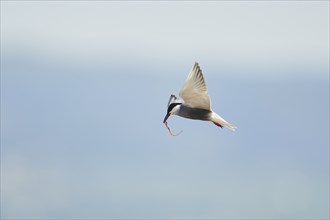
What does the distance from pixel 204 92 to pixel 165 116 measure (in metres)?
0.84

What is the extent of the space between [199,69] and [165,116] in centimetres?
103

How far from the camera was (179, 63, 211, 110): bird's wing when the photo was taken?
16.2 meters

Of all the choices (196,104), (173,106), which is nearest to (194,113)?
(196,104)

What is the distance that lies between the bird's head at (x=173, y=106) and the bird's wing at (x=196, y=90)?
7.0 inches

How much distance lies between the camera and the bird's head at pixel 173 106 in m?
16.1

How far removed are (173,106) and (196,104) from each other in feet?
1.37

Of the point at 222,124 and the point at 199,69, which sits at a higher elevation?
the point at 199,69

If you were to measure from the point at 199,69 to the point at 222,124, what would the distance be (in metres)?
1.06

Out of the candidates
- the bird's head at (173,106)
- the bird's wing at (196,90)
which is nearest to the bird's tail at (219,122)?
the bird's wing at (196,90)

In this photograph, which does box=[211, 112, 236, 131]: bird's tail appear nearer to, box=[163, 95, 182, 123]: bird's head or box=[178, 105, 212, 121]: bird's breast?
box=[178, 105, 212, 121]: bird's breast

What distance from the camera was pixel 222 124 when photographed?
16.2 metres

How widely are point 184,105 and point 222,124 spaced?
78cm

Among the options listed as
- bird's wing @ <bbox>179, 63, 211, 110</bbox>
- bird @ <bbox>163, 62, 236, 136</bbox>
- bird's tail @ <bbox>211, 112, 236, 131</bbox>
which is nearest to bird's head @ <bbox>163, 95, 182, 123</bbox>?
bird @ <bbox>163, 62, 236, 136</bbox>

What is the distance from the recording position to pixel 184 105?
16.4 m
